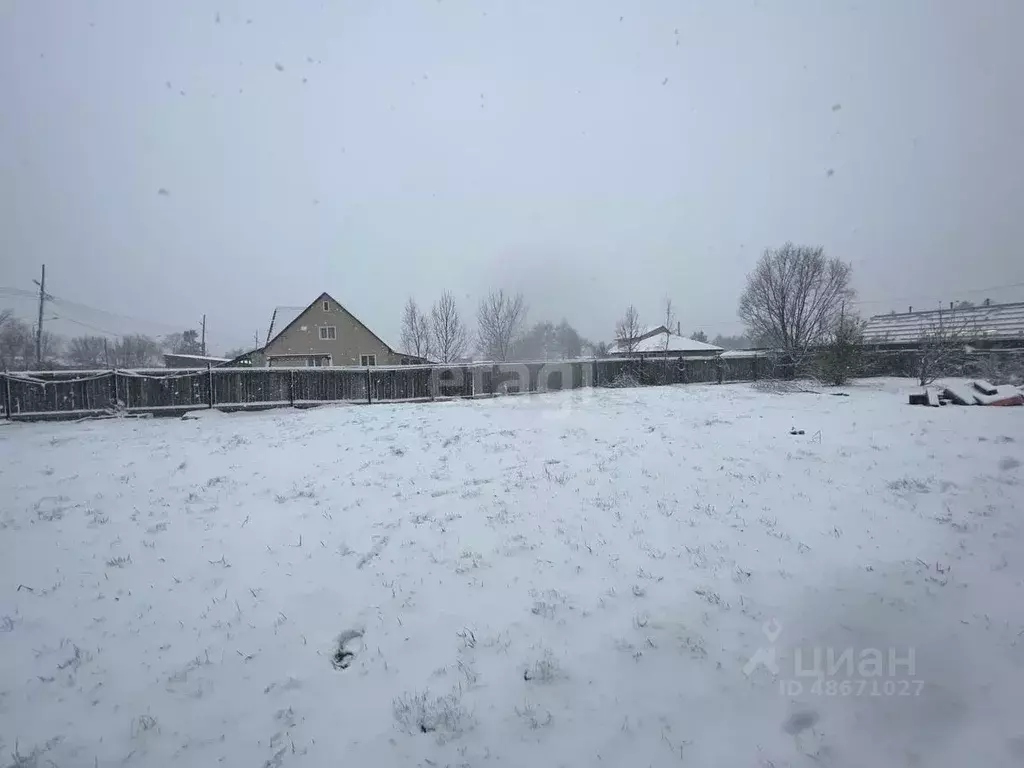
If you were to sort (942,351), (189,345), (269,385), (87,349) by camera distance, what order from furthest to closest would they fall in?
(189,345), (87,349), (942,351), (269,385)

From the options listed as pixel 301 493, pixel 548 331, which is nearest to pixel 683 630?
pixel 301 493

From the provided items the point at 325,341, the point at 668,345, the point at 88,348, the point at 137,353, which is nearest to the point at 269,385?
the point at 325,341

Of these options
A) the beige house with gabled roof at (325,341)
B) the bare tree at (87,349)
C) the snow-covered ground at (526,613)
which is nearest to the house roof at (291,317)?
the beige house with gabled roof at (325,341)

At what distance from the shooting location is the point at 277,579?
3727 mm

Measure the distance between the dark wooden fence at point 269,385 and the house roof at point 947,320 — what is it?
810 inches

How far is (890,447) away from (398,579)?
786 centimetres

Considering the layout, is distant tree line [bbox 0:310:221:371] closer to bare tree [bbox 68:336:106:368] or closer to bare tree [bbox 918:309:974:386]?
bare tree [bbox 68:336:106:368]

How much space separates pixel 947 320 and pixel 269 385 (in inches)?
1407

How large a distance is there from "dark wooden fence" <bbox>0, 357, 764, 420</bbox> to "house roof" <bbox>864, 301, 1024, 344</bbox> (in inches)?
810

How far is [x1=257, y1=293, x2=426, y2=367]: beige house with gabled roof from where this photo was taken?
104 feet

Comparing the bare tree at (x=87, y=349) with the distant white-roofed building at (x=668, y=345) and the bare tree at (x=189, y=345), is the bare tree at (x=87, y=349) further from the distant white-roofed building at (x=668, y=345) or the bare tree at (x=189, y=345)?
the distant white-roofed building at (x=668, y=345)

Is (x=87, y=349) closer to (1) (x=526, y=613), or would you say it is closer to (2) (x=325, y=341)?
(2) (x=325, y=341)

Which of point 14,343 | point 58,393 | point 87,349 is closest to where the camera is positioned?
point 58,393

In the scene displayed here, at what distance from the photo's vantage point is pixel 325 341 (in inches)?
1276
